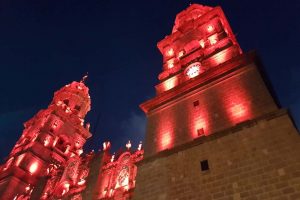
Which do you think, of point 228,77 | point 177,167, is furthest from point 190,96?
point 177,167

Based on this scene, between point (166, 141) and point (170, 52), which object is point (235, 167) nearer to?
point (166, 141)

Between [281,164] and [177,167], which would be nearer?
[281,164]

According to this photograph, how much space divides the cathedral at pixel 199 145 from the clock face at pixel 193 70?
0.26ft

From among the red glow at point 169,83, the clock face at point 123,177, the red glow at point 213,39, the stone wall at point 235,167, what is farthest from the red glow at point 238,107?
the clock face at point 123,177

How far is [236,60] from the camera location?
17.0 metres

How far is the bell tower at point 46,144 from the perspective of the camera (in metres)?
27.5

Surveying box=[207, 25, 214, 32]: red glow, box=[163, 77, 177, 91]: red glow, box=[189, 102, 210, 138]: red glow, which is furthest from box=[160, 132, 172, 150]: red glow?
box=[207, 25, 214, 32]: red glow

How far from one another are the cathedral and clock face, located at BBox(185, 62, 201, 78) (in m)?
0.08

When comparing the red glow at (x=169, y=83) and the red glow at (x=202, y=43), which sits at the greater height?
the red glow at (x=202, y=43)

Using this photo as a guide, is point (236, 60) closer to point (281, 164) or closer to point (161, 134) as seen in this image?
point (161, 134)

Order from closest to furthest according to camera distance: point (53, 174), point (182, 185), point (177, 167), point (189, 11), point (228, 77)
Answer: point (182, 185)
point (177, 167)
point (228, 77)
point (53, 174)
point (189, 11)

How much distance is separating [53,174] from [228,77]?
1691 centimetres

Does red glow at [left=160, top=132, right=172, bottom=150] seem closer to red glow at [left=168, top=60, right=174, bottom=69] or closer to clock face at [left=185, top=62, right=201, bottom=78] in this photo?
clock face at [left=185, top=62, right=201, bottom=78]

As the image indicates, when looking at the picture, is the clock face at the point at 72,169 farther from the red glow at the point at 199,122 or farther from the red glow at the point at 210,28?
the red glow at the point at 210,28
